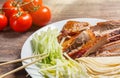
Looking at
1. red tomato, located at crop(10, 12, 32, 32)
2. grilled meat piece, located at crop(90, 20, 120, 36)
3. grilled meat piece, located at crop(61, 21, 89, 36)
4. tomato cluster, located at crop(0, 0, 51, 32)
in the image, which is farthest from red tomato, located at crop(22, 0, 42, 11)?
grilled meat piece, located at crop(90, 20, 120, 36)

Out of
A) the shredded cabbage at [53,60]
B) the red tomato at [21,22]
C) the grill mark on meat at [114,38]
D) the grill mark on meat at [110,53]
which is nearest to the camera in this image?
the shredded cabbage at [53,60]

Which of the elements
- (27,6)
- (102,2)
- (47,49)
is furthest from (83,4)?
(47,49)

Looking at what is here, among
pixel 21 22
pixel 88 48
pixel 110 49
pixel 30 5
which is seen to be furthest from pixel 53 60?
pixel 30 5

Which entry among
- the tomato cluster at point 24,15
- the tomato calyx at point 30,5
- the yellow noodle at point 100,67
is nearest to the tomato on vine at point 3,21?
the tomato cluster at point 24,15

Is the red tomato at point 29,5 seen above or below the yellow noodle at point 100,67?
above

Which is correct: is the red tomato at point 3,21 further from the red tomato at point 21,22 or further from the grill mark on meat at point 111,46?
the grill mark on meat at point 111,46

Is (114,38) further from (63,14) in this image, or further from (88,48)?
(63,14)

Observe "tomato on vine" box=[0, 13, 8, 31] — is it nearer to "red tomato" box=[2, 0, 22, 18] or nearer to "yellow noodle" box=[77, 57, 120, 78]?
"red tomato" box=[2, 0, 22, 18]
